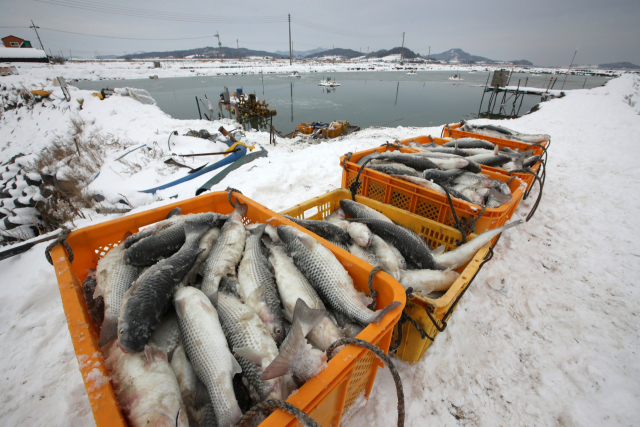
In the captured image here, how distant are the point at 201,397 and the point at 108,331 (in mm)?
731

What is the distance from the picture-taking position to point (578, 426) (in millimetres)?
1798

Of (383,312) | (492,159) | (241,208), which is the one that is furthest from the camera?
(492,159)

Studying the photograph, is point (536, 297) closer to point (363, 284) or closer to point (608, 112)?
point (363, 284)

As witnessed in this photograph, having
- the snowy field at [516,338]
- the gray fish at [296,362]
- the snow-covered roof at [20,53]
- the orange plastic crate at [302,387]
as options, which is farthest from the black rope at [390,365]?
the snow-covered roof at [20,53]

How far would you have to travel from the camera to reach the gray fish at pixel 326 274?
66.8 inches

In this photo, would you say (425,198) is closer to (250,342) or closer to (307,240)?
(307,240)

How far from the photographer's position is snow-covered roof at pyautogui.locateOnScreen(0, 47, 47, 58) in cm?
3937

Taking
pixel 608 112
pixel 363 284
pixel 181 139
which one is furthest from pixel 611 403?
pixel 608 112

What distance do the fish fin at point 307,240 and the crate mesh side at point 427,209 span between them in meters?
1.76

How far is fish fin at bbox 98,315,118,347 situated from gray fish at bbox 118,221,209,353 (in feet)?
0.52

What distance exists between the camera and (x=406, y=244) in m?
2.48

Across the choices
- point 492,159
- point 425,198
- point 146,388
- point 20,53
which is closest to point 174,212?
point 146,388

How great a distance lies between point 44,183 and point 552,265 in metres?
13.3

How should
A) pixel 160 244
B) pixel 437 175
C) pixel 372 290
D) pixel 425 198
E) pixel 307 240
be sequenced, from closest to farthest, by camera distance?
pixel 372 290 → pixel 307 240 → pixel 160 244 → pixel 425 198 → pixel 437 175
